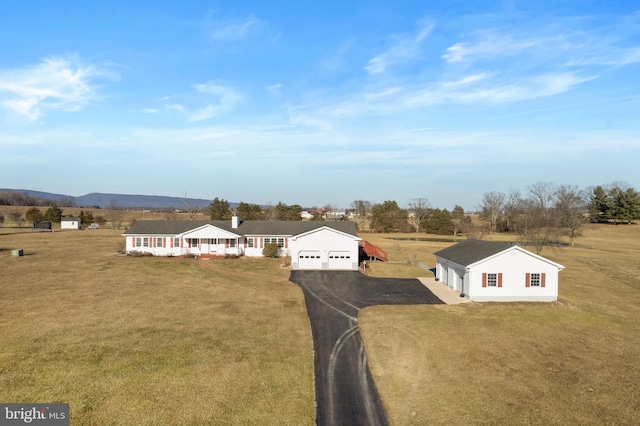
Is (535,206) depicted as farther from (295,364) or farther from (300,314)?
(295,364)

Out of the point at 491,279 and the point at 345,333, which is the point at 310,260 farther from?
the point at 345,333

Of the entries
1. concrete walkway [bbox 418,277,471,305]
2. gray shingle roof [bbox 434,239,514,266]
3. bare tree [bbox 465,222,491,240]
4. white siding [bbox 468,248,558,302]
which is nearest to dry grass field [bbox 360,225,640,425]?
white siding [bbox 468,248,558,302]

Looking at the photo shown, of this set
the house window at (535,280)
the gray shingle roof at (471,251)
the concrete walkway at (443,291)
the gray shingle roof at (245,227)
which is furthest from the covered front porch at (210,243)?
the house window at (535,280)

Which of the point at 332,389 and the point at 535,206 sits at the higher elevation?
the point at 535,206

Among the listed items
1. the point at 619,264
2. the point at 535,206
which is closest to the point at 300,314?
the point at 619,264

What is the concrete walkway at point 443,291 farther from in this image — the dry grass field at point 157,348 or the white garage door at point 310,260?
the dry grass field at point 157,348

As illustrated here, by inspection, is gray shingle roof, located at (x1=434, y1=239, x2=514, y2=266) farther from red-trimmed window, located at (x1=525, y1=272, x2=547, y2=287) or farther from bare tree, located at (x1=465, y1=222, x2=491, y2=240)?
bare tree, located at (x1=465, y1=222, x2=491, y2=240)

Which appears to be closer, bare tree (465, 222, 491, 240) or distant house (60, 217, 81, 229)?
bare tree (465, 222, 491, 240)
